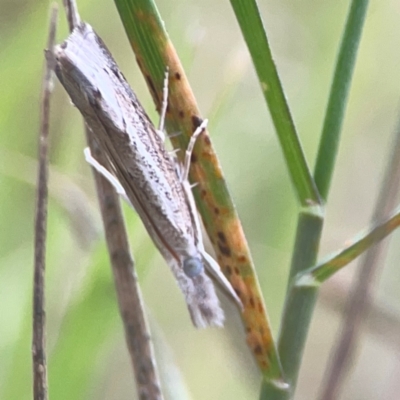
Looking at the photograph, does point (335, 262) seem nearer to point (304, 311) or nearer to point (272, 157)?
point (304, 311)

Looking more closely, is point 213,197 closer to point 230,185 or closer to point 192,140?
point 192,140

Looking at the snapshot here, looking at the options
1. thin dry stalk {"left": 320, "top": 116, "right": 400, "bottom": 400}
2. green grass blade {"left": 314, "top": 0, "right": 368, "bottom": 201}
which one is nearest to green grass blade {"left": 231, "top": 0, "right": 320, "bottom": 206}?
green grass blade {"left": 314, "top": 0, "right": 368, "bottom": 201}

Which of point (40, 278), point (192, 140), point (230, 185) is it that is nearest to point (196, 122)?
point (192, 140)

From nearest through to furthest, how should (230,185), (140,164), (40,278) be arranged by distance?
(40,278) → (140,164) → (230,185)

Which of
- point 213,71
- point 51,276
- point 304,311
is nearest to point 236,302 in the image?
point 304,311

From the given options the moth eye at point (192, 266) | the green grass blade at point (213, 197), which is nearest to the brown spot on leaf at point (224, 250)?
the green grass blade at point (213, 197)

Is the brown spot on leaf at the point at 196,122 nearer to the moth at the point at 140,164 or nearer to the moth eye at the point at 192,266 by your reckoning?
the moth at the point at 140,164
